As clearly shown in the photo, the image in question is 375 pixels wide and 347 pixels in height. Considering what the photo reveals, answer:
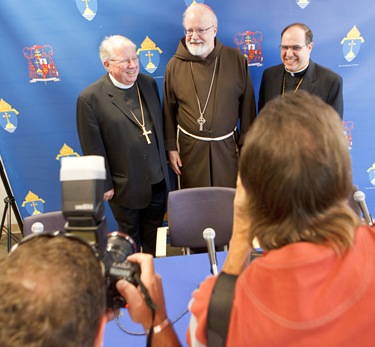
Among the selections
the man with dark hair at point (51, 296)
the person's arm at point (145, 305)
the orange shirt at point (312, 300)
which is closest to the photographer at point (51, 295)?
the man with dark hair at point (51, 296)

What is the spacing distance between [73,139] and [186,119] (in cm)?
95

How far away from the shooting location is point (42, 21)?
7.15 feet

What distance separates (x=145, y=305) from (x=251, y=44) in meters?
2.10

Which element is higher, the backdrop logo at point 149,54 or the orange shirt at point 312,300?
the backdrop logo at point 149,54

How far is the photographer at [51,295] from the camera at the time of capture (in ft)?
1.57

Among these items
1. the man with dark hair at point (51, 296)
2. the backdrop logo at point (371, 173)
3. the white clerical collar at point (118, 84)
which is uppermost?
the white clerical collar at point (118, 84)

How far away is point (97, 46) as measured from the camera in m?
2.28

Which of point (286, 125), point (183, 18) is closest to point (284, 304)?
point (286, 125)

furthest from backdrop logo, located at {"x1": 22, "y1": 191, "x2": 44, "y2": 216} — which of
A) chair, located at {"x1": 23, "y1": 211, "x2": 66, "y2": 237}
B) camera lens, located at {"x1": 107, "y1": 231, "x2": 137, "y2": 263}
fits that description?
camera lens, located at {"x1": 107, "y1": 231, "x2": 137, "y2": 263}

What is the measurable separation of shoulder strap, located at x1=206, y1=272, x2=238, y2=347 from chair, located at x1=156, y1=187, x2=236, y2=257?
1.19m

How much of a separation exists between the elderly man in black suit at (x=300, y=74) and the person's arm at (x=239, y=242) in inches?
56.0

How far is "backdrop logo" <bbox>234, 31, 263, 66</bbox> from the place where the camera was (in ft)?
7.60

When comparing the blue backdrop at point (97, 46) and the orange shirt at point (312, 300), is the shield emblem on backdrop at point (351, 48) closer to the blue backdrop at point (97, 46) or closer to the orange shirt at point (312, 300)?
the blue backdrop at point (97, 46)

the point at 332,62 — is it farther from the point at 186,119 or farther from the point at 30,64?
the point at 30,64
